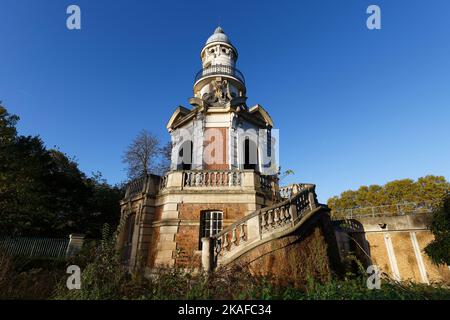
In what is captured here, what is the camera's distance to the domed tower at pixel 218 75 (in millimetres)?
16422

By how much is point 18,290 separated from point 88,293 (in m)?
2.37

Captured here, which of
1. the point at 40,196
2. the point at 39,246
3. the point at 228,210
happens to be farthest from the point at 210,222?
the point at 40,196

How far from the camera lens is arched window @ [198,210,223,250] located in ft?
30.0

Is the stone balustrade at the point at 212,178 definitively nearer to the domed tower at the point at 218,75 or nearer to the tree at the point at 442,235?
the domed tower at the point at 218,75

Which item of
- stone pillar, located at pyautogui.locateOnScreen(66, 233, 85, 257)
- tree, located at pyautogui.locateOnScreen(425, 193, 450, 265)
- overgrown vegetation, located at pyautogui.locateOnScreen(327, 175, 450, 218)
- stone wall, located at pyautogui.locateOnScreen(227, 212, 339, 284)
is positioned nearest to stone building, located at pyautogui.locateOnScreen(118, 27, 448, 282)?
stone wall, located at pyautogui.locateOnScreen(227, 212, 339, 284)

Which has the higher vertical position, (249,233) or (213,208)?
(213,208)

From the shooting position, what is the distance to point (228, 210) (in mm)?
9273

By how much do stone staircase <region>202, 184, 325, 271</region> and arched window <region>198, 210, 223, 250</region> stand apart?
201 cm

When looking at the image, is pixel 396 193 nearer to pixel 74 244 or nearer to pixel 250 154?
pixel 250 154

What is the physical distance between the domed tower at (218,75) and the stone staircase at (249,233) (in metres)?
9.28

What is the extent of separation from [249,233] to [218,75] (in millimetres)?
13916

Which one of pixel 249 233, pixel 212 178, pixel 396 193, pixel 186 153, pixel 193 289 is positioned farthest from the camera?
pixel 396 193

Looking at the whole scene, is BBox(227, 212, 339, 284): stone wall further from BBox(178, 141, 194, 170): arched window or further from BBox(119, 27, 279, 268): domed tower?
BBox(178, 141, 194, 170): arched window
